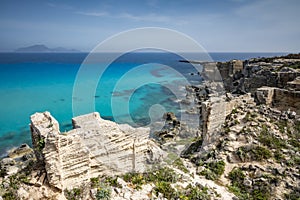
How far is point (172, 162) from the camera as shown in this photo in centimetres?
1369

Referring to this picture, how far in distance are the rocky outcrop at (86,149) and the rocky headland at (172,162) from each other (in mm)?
35

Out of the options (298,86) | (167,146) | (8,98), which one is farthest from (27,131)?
(298,86)

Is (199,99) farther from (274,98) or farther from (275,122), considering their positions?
(275,122)

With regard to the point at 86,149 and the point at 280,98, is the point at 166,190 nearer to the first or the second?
the point at 86,149

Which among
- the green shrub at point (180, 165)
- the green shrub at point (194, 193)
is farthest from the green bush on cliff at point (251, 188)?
the green shrub at point (180, 165)

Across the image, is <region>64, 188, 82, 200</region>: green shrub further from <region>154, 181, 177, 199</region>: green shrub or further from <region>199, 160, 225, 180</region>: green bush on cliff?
<region>199, 160, 225, 180</region>: green bush on cliff

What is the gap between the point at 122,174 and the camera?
1023 cm

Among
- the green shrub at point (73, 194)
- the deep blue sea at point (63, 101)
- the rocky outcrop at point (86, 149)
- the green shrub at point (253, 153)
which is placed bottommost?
the deep blue sea at point (63, 101)

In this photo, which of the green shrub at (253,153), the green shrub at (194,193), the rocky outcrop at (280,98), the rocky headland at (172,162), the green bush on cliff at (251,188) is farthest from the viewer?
the rocky outcrop at (280,98)

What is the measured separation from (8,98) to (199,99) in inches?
1549

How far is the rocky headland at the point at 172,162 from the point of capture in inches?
337

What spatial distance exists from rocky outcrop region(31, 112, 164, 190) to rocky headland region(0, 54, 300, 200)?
0.12 ft

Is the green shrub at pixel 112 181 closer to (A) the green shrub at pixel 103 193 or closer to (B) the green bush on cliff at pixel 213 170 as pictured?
(A) the green shrub at pixel 103 193

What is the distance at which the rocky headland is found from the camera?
8562mm
